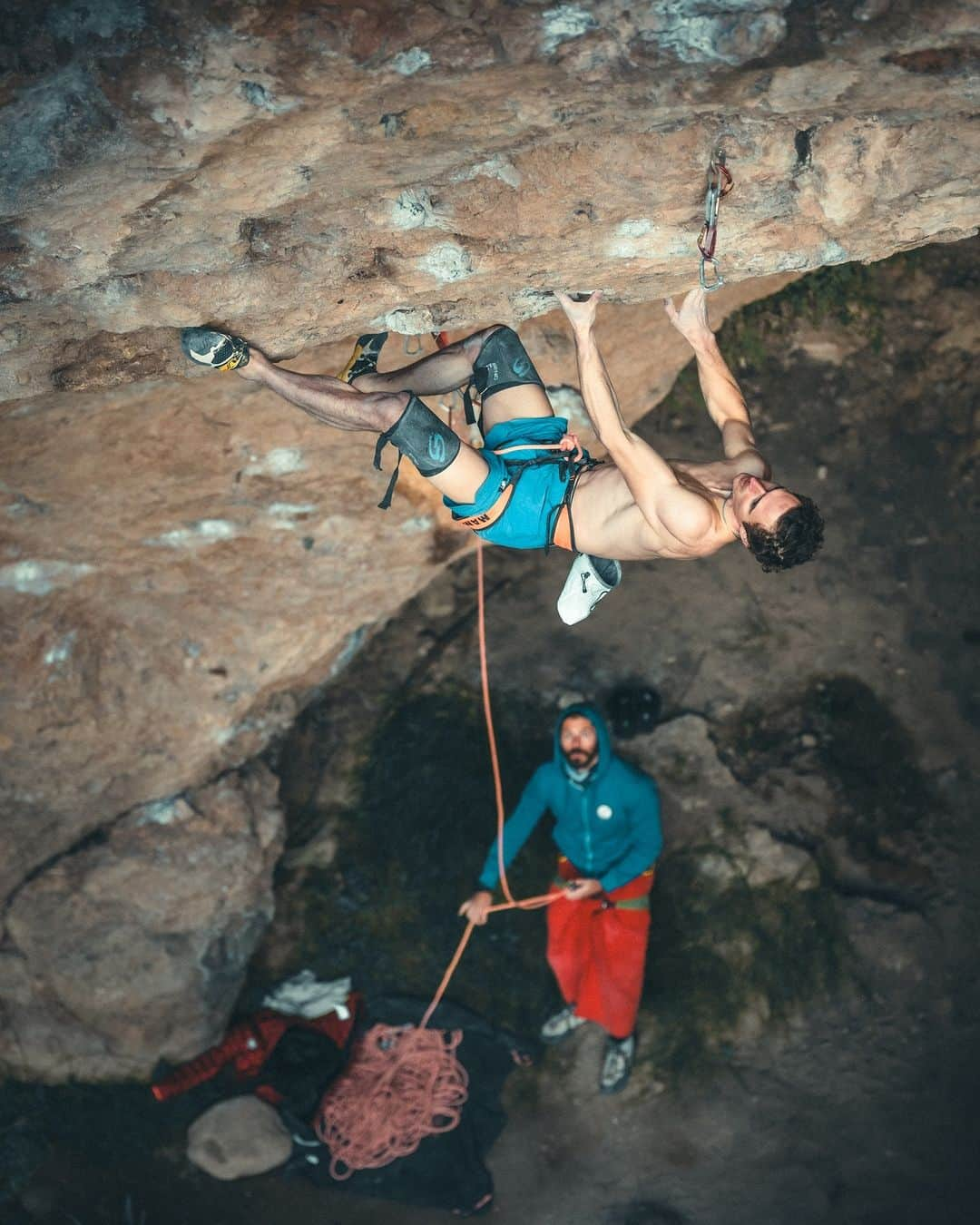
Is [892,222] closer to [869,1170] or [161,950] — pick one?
[869,1170]

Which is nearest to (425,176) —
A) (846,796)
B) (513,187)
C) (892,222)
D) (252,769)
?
(513,187)

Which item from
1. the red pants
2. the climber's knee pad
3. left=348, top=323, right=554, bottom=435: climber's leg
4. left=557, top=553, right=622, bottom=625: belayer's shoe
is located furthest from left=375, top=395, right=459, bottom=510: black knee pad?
the red pants

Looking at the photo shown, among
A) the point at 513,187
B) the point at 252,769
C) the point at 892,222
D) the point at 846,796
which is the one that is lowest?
the point at 846,796

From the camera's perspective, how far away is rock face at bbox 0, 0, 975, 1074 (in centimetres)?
229

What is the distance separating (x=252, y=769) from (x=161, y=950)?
1.09 m

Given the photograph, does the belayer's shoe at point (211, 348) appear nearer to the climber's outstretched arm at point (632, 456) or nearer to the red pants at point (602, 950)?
the climber's outstretched arm at point (632, 456)

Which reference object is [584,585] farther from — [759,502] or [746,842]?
[746,842]

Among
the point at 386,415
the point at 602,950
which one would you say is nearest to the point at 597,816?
the point at 602,950

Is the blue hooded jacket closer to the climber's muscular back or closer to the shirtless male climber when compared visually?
the shirtless male climber

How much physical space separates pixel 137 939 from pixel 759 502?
4.22m

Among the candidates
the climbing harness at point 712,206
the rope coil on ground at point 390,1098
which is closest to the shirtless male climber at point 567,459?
the climbing harness at point 712,206

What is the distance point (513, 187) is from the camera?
116 inches

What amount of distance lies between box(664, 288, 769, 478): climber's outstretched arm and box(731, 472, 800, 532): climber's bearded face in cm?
24

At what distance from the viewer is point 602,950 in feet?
17.8
